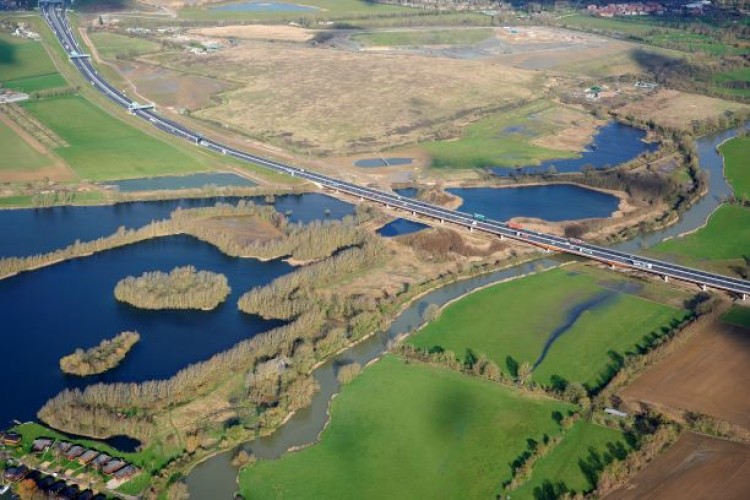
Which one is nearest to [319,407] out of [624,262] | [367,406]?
[367,406]

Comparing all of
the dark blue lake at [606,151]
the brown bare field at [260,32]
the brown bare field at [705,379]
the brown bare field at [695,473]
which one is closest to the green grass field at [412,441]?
the brown bare field at [695,473]

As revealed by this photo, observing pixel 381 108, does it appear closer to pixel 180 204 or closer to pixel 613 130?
pixel 613 130

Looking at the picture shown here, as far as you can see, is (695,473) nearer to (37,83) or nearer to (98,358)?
(98,358)

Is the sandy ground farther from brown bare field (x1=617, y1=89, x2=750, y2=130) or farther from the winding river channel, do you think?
brown bare field (x1=617, y1=89, x2=750, y2=130)

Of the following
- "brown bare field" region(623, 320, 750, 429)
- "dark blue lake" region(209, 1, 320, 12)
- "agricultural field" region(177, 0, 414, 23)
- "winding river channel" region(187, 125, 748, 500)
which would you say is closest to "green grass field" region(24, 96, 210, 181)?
"winding river channel" region(187, 125, 748, 500)

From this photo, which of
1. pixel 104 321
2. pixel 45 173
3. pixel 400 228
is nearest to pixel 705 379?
pixel 400 228

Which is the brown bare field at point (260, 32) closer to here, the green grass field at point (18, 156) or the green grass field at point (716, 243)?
the green grass field at point (18, 156)
